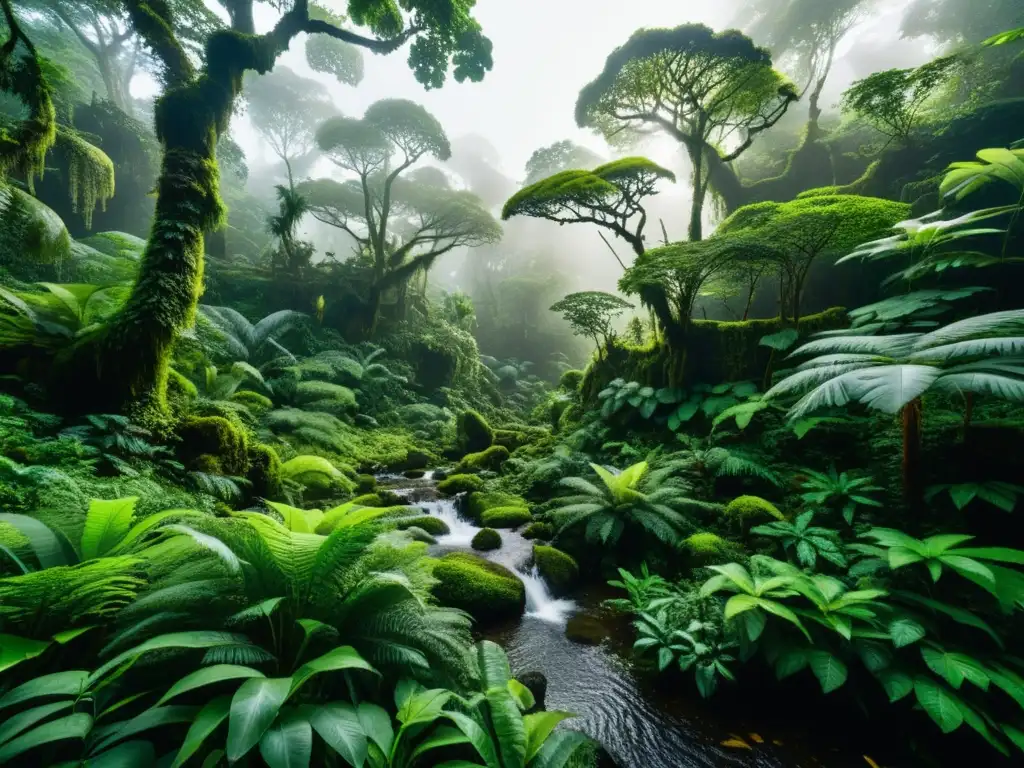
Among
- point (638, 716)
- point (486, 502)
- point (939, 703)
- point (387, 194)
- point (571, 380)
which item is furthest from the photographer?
point (387, 194)

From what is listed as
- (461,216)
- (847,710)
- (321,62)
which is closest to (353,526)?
(847,710)

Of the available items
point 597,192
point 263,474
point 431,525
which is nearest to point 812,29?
point 597,192

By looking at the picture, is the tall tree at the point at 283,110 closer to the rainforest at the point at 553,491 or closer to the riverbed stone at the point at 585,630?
the rainforest at the point at 553,491

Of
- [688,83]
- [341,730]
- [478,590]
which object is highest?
[688,83]

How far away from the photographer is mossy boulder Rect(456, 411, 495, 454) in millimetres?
11062

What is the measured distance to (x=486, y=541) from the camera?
5.74m

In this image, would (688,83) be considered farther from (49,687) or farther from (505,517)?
(49,687)

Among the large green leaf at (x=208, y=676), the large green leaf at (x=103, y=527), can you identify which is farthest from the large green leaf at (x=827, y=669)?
the large green leaf at (x=103, y=527)

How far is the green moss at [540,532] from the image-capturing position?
19.4 feet

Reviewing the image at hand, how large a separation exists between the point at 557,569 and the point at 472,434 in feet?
21.6

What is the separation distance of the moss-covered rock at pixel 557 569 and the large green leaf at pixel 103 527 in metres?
3.98

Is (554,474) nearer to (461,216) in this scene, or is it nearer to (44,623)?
(44,623)

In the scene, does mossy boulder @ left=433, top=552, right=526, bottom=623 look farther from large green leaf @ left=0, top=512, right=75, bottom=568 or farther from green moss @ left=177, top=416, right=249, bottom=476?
green moss @ left=177, top=416, right=249, bottom=476

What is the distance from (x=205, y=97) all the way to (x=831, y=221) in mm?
8640
